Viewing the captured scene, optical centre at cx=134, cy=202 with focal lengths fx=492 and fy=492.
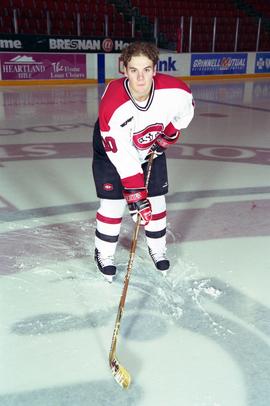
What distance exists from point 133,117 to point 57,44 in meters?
8.96

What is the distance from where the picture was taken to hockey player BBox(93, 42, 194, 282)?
1792 mm

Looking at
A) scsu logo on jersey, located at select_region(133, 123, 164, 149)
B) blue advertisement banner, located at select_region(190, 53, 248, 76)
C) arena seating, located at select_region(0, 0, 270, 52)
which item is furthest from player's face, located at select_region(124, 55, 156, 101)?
blue advertisement banner, located at select_region(190, 53, 248, 76)

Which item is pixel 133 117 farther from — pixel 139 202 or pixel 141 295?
pixel 141 295

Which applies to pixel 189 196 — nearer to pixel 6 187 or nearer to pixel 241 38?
pixel 6 187

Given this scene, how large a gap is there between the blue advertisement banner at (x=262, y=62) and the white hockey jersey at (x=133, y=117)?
39.7 feet

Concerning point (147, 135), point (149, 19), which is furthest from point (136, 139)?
point (149, 19)

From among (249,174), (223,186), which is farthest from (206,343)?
(249,174)

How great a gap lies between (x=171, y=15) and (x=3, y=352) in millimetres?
12436

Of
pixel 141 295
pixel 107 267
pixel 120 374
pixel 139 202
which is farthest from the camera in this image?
pixel 107 267

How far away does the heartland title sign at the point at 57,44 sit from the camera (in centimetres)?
968

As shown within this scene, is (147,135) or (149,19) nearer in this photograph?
(147,135)

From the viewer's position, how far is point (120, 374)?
1.51 meters

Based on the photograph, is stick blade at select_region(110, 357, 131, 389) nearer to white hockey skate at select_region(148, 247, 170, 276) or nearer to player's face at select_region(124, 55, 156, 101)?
white hockey skate at select_region(148, 247, 170, 276)

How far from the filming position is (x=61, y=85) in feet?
34.0
